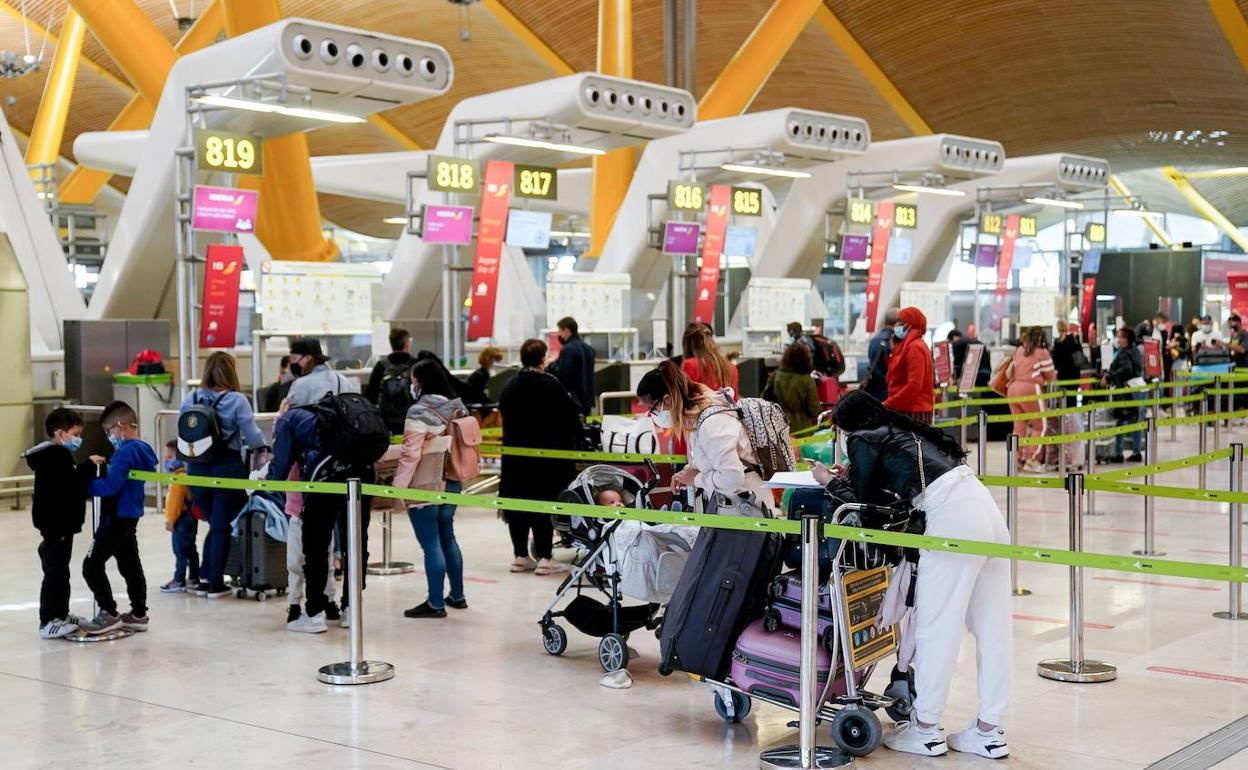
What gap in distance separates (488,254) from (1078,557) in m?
10.5

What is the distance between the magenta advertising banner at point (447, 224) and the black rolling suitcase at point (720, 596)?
366 inches

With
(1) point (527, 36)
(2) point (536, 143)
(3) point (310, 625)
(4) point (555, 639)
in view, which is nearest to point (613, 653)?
(4) point (555, 639)

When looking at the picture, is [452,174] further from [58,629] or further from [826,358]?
[58,629]

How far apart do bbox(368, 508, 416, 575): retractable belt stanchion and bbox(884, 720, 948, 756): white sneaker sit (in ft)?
14.3

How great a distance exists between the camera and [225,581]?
819 centimetres

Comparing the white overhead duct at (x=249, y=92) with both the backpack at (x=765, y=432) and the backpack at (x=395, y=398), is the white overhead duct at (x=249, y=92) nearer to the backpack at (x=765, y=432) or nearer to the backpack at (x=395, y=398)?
the backpack at (x=395, y=398)

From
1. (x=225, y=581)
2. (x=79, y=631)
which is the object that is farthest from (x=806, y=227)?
(x=79, y=631)

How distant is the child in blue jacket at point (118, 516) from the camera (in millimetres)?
6695

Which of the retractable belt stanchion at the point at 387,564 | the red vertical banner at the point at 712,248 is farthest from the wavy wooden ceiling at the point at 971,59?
the retractable belt stanchion at the point at 387,564

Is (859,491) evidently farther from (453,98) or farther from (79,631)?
(453,98)

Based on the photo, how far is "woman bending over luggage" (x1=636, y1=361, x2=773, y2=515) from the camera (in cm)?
559

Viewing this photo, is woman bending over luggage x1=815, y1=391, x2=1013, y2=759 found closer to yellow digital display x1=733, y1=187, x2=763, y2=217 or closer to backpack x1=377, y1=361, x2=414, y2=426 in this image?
backpack x1=377, y1=361, x2=414, y2=426

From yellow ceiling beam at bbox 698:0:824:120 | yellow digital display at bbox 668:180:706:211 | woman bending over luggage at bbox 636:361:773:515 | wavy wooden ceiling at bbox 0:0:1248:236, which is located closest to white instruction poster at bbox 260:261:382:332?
yellow digital display at bbox 668:180:706:211

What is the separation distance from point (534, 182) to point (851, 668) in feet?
36.6
